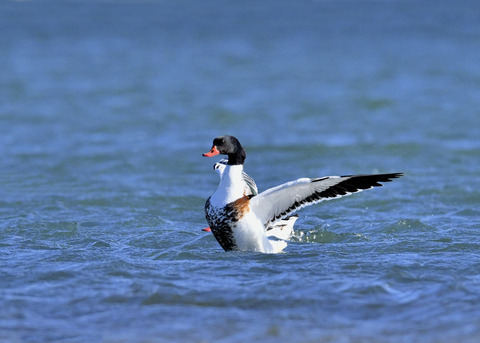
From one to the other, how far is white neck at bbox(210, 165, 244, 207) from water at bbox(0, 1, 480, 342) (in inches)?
20.5

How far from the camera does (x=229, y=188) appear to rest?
764 cm

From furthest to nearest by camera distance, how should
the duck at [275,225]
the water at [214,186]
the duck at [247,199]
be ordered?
the duck at [275,225]
the duck at [247,199]
the water at [214,186]

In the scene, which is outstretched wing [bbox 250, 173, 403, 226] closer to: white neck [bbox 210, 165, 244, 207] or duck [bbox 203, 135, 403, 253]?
duck [bbox 203, 135, 403, 253]

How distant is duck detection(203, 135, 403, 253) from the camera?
25.0 ft

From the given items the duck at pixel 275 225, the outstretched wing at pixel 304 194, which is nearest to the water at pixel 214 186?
the duck at pixel 275 225

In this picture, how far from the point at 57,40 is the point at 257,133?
25.0 metres

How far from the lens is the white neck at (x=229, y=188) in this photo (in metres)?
7.63

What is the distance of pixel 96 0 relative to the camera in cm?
7231

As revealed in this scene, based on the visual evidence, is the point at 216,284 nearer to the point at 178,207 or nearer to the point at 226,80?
the point at 178,207

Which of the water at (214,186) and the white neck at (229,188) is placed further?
the white neck at (229,188)

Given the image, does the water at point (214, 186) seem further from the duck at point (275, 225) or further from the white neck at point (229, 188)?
the white neck at point (229, 188)

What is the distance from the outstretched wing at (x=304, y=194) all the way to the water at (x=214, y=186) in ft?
1.51

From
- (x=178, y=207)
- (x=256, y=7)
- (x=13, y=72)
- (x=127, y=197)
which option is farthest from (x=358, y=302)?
(x=256, y=7)

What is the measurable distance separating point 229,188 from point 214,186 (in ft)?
13.8
